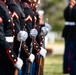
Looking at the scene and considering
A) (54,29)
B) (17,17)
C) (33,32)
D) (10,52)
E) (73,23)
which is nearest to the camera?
(10,52)

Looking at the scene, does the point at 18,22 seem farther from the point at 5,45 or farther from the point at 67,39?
the point at 67,39

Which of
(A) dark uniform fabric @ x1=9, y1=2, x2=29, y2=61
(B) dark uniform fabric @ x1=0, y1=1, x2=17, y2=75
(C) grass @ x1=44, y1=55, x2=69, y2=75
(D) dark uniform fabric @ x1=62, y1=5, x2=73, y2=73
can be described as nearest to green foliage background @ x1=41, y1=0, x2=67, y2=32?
(C) grass @ x1=44, y1=55, x2=69, y2=75

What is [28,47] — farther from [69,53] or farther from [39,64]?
[69,53]

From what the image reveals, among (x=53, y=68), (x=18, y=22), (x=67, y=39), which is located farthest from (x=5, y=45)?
(x=53, y=68)

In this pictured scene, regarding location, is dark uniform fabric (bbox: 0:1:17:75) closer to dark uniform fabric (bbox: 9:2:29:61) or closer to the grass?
dark uniform fabric (bbox: 9:2:29:61)

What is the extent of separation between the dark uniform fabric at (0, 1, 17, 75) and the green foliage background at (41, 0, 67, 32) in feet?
77.4

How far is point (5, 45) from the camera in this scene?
548 centimetres

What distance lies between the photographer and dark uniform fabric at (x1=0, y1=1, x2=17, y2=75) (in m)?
5.46

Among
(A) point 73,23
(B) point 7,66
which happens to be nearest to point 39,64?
(B) point 7,66

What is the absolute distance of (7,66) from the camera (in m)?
5.70

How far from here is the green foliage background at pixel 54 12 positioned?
2950 centimetres

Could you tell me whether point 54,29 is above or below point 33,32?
above

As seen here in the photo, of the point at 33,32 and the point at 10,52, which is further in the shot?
the point at 33,32

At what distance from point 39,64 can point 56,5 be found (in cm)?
2285
